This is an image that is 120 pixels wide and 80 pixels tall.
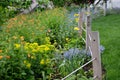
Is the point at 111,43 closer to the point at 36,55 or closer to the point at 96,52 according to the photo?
the point at 36,55

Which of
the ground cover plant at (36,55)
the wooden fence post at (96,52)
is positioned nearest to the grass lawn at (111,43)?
the ground cover plant at (36,55)

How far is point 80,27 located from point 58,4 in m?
7.06

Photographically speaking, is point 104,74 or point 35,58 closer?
point 35,58

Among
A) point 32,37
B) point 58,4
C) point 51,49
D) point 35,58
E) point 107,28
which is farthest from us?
point 58,4

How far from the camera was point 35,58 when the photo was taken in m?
4.62

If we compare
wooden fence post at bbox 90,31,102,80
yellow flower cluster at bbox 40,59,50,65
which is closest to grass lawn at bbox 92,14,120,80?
wooden fence post at bbox 90,31,102,80

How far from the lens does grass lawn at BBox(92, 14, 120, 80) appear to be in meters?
5.30

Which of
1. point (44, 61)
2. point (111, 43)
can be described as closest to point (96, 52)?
point (44, 61)

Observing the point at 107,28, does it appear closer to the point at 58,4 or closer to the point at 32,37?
the point at 32,37

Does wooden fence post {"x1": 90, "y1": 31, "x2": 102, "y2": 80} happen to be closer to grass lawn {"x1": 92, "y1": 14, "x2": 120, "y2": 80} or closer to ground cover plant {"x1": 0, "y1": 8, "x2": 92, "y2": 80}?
ground cover plant {"x1": 0, "y1": 8, "x2": 92, "y2": 80}

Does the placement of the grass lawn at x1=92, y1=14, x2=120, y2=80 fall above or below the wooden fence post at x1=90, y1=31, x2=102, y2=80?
below

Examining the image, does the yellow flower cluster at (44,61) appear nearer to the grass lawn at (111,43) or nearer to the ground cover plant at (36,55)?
the ground cover plant at (36,55)

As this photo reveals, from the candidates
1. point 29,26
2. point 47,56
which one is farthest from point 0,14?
point 47,56

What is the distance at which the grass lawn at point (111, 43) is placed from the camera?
209 inches
